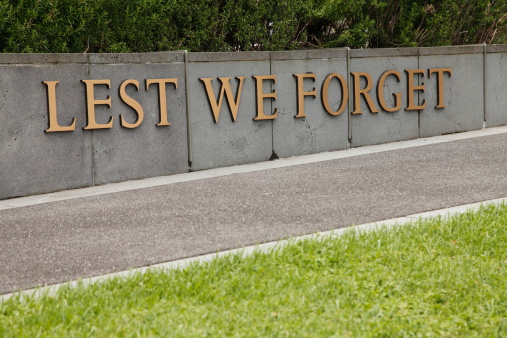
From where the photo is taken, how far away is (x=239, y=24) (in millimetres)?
11383

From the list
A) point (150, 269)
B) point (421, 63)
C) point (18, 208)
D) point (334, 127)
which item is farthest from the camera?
point (421, 63)

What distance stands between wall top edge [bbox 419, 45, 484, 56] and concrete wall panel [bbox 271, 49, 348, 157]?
5.43 feet

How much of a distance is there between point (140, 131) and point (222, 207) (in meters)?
2.45

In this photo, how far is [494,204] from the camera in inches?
291

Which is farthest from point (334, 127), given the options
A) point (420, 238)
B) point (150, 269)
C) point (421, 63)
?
point (150, 269)

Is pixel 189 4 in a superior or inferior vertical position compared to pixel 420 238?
superior

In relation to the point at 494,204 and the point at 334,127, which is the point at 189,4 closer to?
the point at 334,127

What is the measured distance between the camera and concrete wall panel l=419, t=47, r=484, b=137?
12914 mm

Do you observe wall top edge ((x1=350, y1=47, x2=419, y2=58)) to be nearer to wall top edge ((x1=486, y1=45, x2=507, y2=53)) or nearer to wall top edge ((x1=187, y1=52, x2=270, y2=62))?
wall top edge ((x1=187, y1=52, x2=270, y2=62))

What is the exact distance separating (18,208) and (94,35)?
109 inches

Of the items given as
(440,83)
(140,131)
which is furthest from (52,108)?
(440,83)

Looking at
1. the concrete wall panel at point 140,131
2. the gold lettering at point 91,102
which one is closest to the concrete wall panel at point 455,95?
the concrete wall panel at point 140,131

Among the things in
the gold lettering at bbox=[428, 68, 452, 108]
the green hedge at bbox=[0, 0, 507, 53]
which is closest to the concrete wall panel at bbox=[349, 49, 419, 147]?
the gold lettering at bbox=[428, 68, 452, 108]

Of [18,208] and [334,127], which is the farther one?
[334,127]
